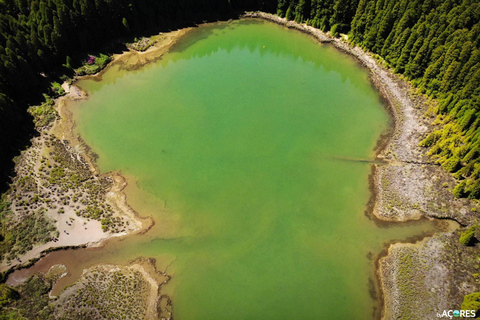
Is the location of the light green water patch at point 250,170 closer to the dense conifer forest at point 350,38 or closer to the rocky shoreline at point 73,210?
the rocky shoreline at point 73,210

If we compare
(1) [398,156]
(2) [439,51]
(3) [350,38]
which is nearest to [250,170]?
(1) [398,156]

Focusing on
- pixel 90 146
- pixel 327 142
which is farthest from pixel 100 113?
pixel 327 142

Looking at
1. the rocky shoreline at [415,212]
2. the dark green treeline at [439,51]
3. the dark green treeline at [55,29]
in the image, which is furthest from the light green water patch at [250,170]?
the dark green treeline at [55,29]

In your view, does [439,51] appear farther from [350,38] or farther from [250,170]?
[250,170]

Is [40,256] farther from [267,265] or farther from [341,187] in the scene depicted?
[341,187]

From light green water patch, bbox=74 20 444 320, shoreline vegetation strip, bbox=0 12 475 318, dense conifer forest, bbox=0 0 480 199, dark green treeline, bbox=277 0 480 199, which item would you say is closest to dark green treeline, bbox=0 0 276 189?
dense conifer forest, bbox=0 0 480 199

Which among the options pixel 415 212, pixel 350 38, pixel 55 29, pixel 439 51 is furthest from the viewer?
pixel 350 38
